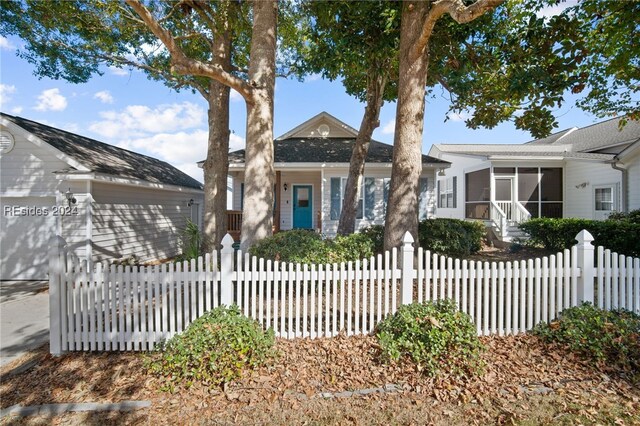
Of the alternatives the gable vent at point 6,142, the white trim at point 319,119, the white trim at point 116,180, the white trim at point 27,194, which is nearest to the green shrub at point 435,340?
the white trim at point 116,180

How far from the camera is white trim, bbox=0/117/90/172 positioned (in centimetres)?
796

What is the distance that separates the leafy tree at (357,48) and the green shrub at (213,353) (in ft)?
22.2

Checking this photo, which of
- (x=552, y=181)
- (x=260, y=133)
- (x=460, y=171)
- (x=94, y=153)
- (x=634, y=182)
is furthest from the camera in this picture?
(x=460, y=171)

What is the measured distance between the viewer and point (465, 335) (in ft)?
11.7

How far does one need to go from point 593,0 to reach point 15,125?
14.9 meters

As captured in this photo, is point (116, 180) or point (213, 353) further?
point (116, 180)

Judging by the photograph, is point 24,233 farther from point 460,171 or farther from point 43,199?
point 460,171

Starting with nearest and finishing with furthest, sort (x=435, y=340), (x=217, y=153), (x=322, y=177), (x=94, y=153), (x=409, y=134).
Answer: (x=435, y=340)
(x=409, y=134)
(x=217, y=153)
(x=94, y=153)
(x=322, y=177)

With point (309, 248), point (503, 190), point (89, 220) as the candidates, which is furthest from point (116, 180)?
point (503, 190)

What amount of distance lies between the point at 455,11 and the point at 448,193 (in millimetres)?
16120

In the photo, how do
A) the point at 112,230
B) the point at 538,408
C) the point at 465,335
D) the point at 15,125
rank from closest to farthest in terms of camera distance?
the point at 538,408, the point at 465,335, the point at 15,125, the point at 112,230

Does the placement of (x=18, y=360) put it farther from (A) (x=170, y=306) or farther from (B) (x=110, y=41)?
(B) (x=110, y=41)

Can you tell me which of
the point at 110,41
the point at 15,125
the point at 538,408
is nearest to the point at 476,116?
the point at 538,408

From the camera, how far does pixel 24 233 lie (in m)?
8.20
